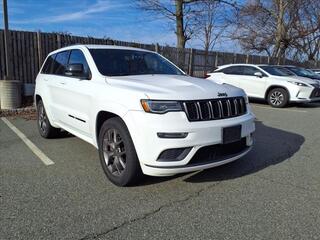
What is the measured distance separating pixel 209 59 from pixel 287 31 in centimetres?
1525

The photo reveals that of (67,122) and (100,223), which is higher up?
(67,122)

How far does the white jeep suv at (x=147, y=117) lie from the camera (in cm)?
346

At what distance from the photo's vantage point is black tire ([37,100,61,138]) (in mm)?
6094

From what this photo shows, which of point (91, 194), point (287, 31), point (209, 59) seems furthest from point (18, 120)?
point (287, 31)

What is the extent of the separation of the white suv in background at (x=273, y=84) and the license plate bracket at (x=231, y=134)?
26.1ft

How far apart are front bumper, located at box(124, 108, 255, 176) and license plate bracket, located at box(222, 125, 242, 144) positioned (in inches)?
5.2

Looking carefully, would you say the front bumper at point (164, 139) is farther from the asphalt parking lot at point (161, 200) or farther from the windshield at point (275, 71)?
the windshield at point (275, 71)

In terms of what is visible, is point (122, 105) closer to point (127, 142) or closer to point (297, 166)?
point (127, 142)

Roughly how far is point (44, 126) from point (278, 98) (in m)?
8.50

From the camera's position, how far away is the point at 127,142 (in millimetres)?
3643

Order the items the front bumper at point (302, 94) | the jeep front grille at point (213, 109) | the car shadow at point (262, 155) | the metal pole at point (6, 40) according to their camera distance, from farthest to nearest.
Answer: the front bumper at point (302, 94) → the metal pole at point (6, 40) → the car shadow at point (262, 155) → the jeep front grille at point (213, 109)

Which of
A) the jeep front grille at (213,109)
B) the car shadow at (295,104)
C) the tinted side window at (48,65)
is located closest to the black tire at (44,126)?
the tinted side window at (48,65)

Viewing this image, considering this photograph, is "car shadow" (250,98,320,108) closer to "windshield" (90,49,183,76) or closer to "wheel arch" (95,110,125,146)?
"windshield" (90,49,183,76)

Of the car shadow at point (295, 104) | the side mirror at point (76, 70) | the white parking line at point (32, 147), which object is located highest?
the side mirror at point (76, 70)
